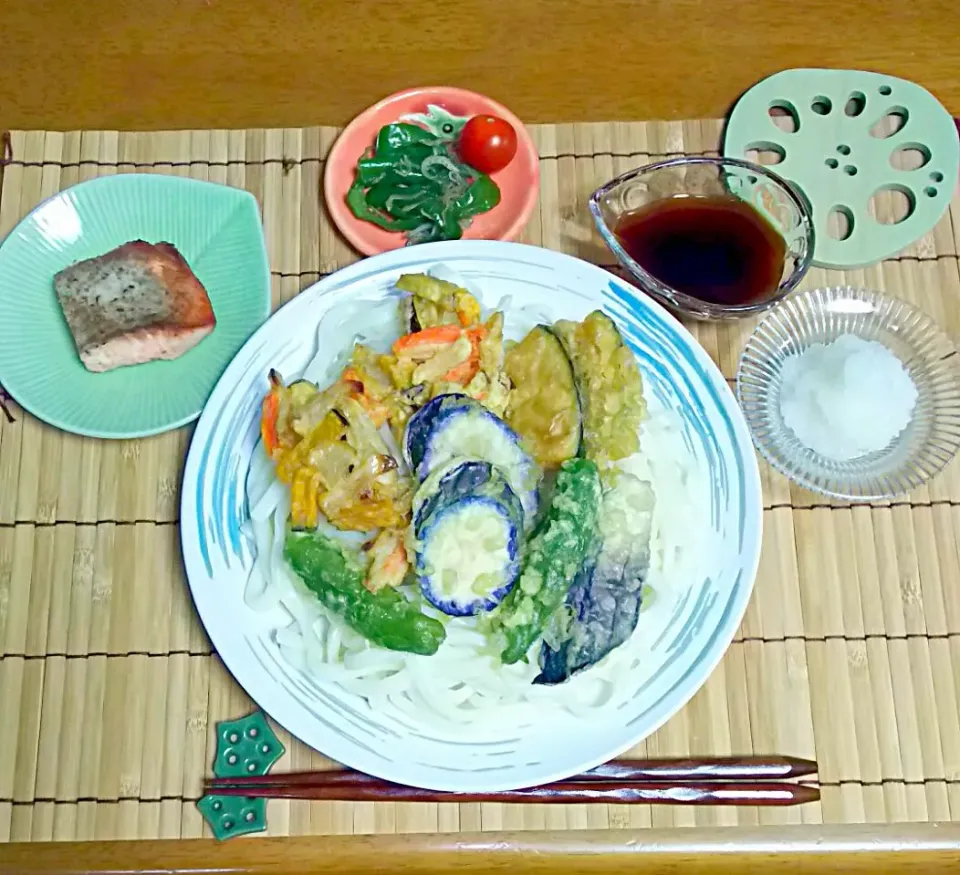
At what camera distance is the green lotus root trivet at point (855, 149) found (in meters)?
3.01

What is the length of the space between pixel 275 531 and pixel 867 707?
5.90 feet

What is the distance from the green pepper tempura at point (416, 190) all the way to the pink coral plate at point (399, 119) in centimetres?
4

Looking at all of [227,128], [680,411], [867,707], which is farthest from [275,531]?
[867,707]

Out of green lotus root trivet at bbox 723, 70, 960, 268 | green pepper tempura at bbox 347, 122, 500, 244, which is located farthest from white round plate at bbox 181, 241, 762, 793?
green lotus root trivet at bbox 723, 70, 960, 268

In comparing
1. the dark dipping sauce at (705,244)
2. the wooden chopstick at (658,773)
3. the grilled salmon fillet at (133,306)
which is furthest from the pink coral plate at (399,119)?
the wooden chopstick at (658,773)

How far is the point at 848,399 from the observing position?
264 centimetres

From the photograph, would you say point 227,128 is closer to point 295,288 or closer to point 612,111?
point 295,288

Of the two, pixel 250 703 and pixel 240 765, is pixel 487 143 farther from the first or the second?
pixel 240 765

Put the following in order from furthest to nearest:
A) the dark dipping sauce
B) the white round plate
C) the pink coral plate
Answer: the pink coral plate → the dark dipping sauce → the white round plate

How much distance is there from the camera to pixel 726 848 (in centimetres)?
256

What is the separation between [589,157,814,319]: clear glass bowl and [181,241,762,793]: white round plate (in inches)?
4.6

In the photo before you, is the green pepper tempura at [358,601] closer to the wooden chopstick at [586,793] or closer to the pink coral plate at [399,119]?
the wooden chopstick at [586,793]

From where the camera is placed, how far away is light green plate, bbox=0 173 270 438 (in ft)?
9.15

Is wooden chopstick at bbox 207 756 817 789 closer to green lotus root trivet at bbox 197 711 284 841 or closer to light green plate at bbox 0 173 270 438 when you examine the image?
green lotus root trivet at bbox 197 711 284 841
